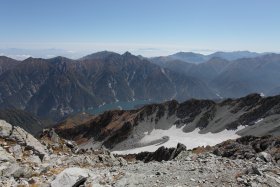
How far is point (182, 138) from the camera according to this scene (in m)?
154

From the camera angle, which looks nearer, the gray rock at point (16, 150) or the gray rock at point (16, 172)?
the gray rock at point (16, 172)

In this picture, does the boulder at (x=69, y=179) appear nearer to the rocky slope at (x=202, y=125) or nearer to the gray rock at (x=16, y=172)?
the gray rock at (x=16, y=172)

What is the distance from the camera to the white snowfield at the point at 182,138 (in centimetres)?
14275

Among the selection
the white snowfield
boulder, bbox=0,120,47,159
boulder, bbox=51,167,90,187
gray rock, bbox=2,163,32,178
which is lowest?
the white snowfield

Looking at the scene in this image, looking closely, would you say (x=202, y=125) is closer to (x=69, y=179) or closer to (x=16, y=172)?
(x=16, y=172)

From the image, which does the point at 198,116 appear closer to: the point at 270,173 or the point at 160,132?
the point at 160,132

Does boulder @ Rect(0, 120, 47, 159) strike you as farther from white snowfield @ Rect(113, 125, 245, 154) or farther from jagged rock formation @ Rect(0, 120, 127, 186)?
white snowfield @ Rect(113, 125, 245, 154)

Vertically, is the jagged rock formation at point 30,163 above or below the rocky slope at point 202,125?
above

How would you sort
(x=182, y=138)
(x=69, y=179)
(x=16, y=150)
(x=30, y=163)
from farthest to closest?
(x=182, y=138) → (x=16, y=150) → (x=30, y=163) → (x=69, y=179)

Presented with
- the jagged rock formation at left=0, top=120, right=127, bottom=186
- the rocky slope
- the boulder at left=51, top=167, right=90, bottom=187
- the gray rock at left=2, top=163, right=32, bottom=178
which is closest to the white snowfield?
the rocky slope

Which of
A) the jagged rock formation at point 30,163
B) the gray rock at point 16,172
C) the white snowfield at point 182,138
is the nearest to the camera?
the jagged rock formation at point 30,163

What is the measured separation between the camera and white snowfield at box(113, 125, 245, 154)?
143 metres

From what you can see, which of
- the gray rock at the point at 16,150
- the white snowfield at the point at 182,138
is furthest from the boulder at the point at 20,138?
the white snowfield at the point at 182,138

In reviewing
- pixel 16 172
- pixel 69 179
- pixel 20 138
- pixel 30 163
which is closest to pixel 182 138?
pixel 20 138
